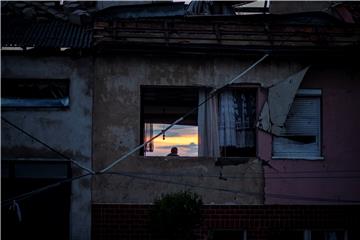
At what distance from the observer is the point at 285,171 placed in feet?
34.0

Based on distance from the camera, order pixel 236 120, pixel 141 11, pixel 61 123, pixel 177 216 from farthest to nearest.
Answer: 1. pixel 141 11
2. pixel 236 120
3. pixel 61 123
4. pixel 177 216

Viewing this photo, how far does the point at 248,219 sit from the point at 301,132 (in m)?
1.97

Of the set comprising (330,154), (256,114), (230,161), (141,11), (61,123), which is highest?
(141,11)

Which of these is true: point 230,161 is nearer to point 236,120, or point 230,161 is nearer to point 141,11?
point 236,120

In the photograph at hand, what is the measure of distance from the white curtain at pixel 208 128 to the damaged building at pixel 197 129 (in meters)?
0.02

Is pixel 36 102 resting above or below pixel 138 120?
above

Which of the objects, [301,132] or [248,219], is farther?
[301,132]

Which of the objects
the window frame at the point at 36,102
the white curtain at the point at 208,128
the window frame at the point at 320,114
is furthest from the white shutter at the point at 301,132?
the window frame at the point at 36,102

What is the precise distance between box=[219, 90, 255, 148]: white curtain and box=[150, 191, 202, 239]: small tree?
6.74 ft

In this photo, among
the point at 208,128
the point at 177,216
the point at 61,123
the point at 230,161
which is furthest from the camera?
the point at 208,128

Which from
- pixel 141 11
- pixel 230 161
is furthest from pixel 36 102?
pixel 230 161

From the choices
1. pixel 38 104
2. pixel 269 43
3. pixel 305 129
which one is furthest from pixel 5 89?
pixel 305 129

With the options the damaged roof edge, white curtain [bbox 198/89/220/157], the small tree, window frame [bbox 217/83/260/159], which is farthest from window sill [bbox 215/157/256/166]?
the damaged roof edge

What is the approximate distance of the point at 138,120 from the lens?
33.5ft
